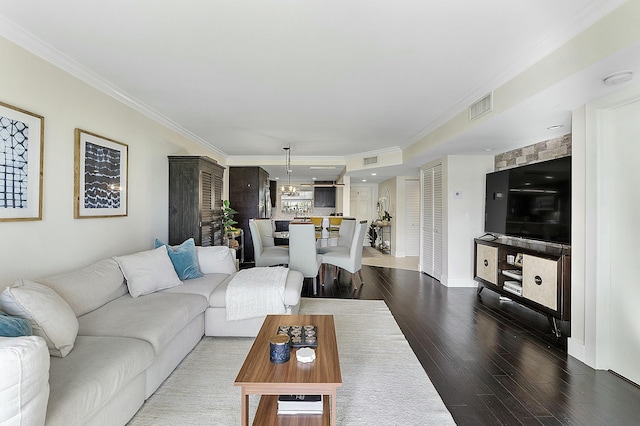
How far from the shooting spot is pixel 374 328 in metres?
3.14

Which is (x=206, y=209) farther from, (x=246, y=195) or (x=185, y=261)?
(x=246, y=195)

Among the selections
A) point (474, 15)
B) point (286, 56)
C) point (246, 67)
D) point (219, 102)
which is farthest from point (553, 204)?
point (219, 102)

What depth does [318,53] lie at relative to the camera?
2369mm

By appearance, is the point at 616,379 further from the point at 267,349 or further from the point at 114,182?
the point at 114,182

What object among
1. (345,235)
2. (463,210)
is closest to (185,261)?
(345,235)

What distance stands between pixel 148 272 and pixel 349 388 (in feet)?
6.71

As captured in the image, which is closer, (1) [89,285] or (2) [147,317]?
(2) [147,317]

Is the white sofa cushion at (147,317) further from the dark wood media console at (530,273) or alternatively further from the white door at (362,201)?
the white door at (362,201)

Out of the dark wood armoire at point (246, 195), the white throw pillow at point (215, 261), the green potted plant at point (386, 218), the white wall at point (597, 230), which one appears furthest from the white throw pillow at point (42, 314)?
the green potted plant at point (386, 218)

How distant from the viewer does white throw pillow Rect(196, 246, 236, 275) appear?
3.47 meters

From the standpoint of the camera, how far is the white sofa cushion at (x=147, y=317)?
1.94m

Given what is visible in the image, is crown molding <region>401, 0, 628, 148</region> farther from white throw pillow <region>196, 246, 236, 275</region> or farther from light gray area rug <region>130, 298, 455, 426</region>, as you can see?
white throw pillow <region>196, 246, 236, 275</region>

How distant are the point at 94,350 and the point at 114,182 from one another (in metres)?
2.11

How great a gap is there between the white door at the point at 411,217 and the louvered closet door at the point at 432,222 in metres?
1.72
